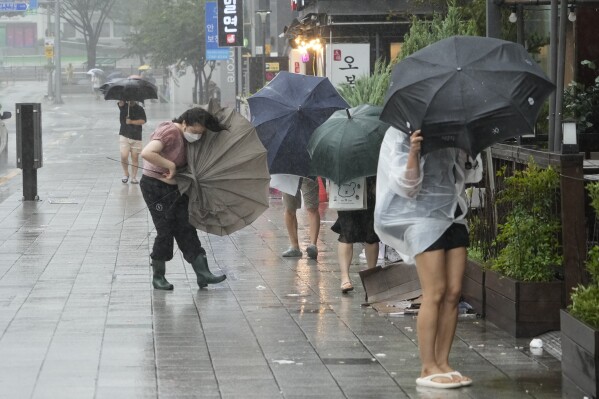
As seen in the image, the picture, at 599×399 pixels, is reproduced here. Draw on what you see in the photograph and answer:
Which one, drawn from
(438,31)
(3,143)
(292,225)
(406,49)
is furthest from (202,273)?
(3,143)

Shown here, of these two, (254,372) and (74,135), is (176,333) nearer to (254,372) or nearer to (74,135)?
(254,372)

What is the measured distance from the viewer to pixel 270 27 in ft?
178

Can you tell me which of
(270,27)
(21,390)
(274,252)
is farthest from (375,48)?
(270,27)

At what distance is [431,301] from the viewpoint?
761 centimetres

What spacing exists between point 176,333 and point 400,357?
1.75m

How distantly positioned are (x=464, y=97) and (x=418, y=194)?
67cm

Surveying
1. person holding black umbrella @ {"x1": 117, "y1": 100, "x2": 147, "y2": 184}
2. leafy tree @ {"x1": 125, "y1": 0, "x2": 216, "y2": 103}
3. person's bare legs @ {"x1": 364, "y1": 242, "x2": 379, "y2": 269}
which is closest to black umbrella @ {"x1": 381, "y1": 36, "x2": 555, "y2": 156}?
person's bare legs @ {"x1": 364, "y1": 242, "x2": 379, "y2": 269}

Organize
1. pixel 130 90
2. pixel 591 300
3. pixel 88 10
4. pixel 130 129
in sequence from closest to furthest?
pixel 591 300 < pixel 130 90 < pixel 130 129 < pixel 88 10

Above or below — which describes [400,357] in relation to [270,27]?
below

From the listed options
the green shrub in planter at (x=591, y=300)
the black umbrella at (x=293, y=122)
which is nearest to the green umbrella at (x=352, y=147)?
the black umbrella at (x=293, y=122)

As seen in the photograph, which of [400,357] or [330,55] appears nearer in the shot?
[400,357]

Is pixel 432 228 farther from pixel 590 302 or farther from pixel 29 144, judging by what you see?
pixel 29 144

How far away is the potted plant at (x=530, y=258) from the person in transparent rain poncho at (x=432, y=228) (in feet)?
4.26

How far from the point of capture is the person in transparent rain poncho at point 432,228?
758 cm
